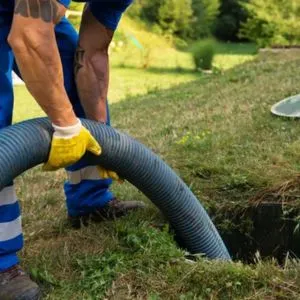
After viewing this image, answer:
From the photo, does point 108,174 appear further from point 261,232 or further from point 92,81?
point 261,232

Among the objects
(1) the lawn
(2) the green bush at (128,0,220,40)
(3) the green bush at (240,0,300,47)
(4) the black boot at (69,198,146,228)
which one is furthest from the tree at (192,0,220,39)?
(4) the black boot at (69,198,146,228)

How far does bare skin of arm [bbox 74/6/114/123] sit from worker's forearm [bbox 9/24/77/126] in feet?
1.85

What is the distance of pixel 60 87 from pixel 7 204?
52 centimetres

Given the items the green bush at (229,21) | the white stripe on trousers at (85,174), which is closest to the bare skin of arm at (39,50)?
the white stripe on trousers at (85,174)

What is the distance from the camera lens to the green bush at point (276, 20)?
1764 centimetres

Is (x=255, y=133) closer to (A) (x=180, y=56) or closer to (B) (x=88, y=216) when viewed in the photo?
(B) (x=88, y=216)

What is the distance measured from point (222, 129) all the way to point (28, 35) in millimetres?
2652

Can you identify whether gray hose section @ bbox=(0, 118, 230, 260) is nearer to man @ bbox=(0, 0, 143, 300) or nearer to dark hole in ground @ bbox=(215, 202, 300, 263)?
man @ bbox=(0, 0, 143, 300)

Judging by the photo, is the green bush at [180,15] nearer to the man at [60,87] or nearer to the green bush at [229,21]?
the green bush at [229,21]

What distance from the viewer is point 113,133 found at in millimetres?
2334

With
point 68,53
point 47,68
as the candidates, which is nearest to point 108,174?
point 68,53

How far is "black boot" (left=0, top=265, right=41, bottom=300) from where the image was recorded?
212cm

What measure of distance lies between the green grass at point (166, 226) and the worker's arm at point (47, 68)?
0.47 m

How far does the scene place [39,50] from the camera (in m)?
1.89
